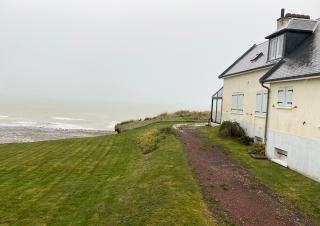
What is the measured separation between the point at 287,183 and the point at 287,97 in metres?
5.58

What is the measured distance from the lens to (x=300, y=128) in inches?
716

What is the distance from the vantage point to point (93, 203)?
15.4 metres

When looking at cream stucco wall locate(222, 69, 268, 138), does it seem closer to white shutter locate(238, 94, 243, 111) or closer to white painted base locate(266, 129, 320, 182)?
white shutter locate(238, 94, 243, 111)

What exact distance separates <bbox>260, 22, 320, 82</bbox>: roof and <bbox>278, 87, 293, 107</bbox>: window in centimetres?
71

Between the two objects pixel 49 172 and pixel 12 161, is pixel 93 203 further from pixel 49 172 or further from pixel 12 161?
pixel 12 161

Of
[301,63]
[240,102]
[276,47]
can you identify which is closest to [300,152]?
[301,63]

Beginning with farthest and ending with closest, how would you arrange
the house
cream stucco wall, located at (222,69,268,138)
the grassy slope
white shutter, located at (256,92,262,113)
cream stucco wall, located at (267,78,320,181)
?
cream stucco wall, located at (222,69,268,138), white shutter, located at (256,92,262,113), the house, cream stucco wall, located at (267,78,320,181), the grassy slope

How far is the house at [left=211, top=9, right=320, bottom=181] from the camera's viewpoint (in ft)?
56.7

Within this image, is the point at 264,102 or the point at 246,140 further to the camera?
the point at 246,140

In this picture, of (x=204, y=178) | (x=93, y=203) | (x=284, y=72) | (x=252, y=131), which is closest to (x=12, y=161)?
(x=93, y=203)

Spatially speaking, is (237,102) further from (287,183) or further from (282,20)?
(287,183)

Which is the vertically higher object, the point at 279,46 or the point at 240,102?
the point at 279,46

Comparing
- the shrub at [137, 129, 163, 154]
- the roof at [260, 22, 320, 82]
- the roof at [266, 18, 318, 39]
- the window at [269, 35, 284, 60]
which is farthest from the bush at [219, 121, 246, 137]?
the roof at [266, 18, 318, 39]

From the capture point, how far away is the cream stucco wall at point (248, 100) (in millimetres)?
25938
